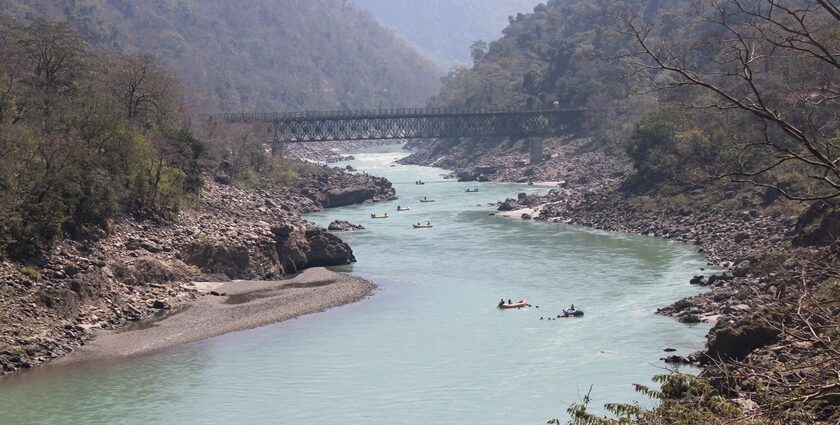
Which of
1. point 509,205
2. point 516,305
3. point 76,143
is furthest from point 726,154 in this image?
point 76,143

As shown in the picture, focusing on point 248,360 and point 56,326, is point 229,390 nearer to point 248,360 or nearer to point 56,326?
point 248,360

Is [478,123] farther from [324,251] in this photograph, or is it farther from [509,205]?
[324,251]

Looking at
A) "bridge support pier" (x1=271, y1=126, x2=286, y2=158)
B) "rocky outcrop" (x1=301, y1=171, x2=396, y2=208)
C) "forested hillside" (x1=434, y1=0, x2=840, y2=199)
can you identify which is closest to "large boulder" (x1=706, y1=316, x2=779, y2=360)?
"forested hillside" (x1=434, y1=0, x2=840, y2=199)

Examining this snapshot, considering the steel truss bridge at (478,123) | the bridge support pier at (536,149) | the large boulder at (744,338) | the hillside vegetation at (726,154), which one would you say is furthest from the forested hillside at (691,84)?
the bridge support pier at (536,149)

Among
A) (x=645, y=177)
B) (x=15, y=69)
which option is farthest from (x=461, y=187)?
(x=15, y=69)

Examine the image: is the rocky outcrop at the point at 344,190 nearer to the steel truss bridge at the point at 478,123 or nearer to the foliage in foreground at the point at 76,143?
the steel truss bridge at the point at 478,123

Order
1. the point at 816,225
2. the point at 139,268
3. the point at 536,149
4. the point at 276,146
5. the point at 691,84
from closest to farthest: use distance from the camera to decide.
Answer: the point at 691,84
the point at 816,225
the point at 139,268
the point at 276,146
the point at 536,149

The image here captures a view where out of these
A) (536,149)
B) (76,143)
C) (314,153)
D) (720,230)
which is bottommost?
(720,230)
